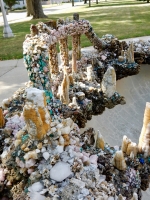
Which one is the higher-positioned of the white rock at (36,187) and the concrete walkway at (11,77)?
the white rock at (36,187)

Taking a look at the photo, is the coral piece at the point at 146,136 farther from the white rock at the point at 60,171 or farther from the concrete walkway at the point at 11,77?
the concrete walkway at the point at 11,77

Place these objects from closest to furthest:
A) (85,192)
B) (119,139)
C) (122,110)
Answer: (85,192) → (119,139) → (122,110)

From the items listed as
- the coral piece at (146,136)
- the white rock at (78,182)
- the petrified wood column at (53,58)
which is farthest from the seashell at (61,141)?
the petrified wood column at (53,58)

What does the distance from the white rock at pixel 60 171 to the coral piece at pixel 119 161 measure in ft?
1.73

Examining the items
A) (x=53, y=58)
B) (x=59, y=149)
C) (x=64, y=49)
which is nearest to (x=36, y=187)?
(x=59, y=149)

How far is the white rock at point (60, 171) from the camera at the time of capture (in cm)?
171

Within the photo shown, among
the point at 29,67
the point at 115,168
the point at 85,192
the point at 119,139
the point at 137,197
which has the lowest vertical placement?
the point at 119,139

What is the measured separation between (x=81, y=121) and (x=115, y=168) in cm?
114

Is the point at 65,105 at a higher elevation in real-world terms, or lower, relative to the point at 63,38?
lower

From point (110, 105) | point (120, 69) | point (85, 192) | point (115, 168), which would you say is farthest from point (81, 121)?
point (120, 69)

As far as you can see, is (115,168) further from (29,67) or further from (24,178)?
(29,67)

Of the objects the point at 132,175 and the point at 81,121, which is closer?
the point at 132,175

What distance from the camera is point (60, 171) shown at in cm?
174

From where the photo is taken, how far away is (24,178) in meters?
1.91
